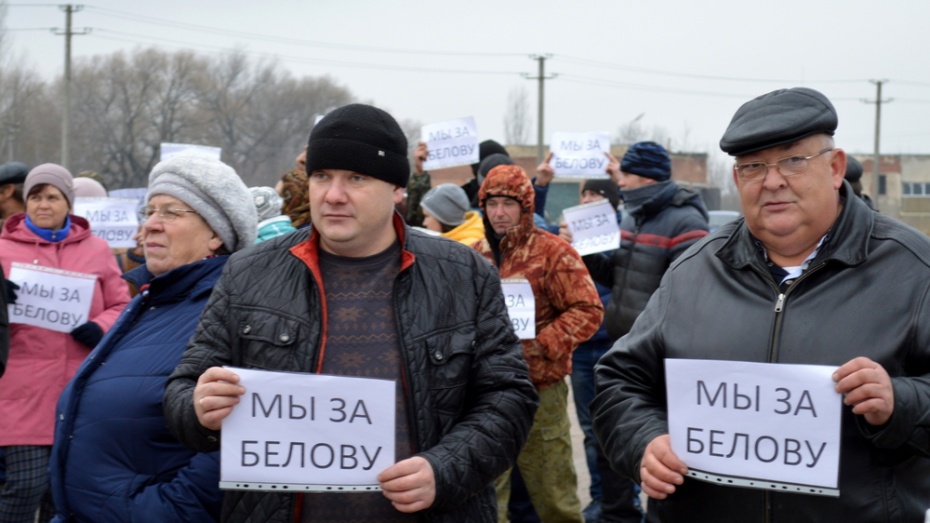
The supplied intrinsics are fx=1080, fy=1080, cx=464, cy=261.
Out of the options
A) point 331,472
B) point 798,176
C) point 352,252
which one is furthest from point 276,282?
point 798,176

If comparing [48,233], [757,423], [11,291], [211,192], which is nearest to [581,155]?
[48,233]

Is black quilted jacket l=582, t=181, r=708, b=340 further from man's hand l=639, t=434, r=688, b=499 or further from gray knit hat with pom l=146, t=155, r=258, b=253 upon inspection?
man's hand l=639, t=434, r=688, b=499

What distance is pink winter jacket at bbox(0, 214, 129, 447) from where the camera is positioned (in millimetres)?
5645

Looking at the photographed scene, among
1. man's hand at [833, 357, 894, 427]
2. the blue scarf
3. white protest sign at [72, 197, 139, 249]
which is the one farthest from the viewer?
white protest sign at [72, 197, 139, 249]

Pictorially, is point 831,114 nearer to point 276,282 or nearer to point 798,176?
point 798,176

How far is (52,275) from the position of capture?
582cm

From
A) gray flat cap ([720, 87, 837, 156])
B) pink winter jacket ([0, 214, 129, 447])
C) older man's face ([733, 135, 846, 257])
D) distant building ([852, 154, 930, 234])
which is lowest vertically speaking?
distant building ([852, 154, 930, 234])

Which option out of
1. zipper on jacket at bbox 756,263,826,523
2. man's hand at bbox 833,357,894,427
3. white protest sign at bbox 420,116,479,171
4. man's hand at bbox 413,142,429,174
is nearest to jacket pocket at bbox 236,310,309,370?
zipper on jacket at bbox 756,263,826,523

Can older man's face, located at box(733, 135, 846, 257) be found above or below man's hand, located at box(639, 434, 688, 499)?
above

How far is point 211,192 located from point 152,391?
78 centimetres

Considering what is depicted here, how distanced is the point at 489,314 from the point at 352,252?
462 millimetres

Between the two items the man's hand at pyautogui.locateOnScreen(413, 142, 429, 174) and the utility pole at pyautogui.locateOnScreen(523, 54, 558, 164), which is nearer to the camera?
the man's hand at pyautogui.locateOnScreen(413, 142, 429, 174)

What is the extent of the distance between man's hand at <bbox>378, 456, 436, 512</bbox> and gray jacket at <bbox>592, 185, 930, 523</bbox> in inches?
23.4

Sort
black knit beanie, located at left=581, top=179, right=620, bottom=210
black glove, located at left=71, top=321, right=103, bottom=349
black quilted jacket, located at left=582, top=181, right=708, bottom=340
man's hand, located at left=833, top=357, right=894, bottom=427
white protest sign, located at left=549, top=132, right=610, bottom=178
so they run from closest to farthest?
man's hand, located at left=833, top=357, right=894, bottom=427 → black glove, located at left=71, top=321, right=103, bottom=349 → black quilted jacket, located at left=582, top=181, right=708, bottom=340 → black knit beanie, located at left=581, top=179, right=620, bottom=210 → white protest sign, located at left=549, top=132, right=610, bottom=178
